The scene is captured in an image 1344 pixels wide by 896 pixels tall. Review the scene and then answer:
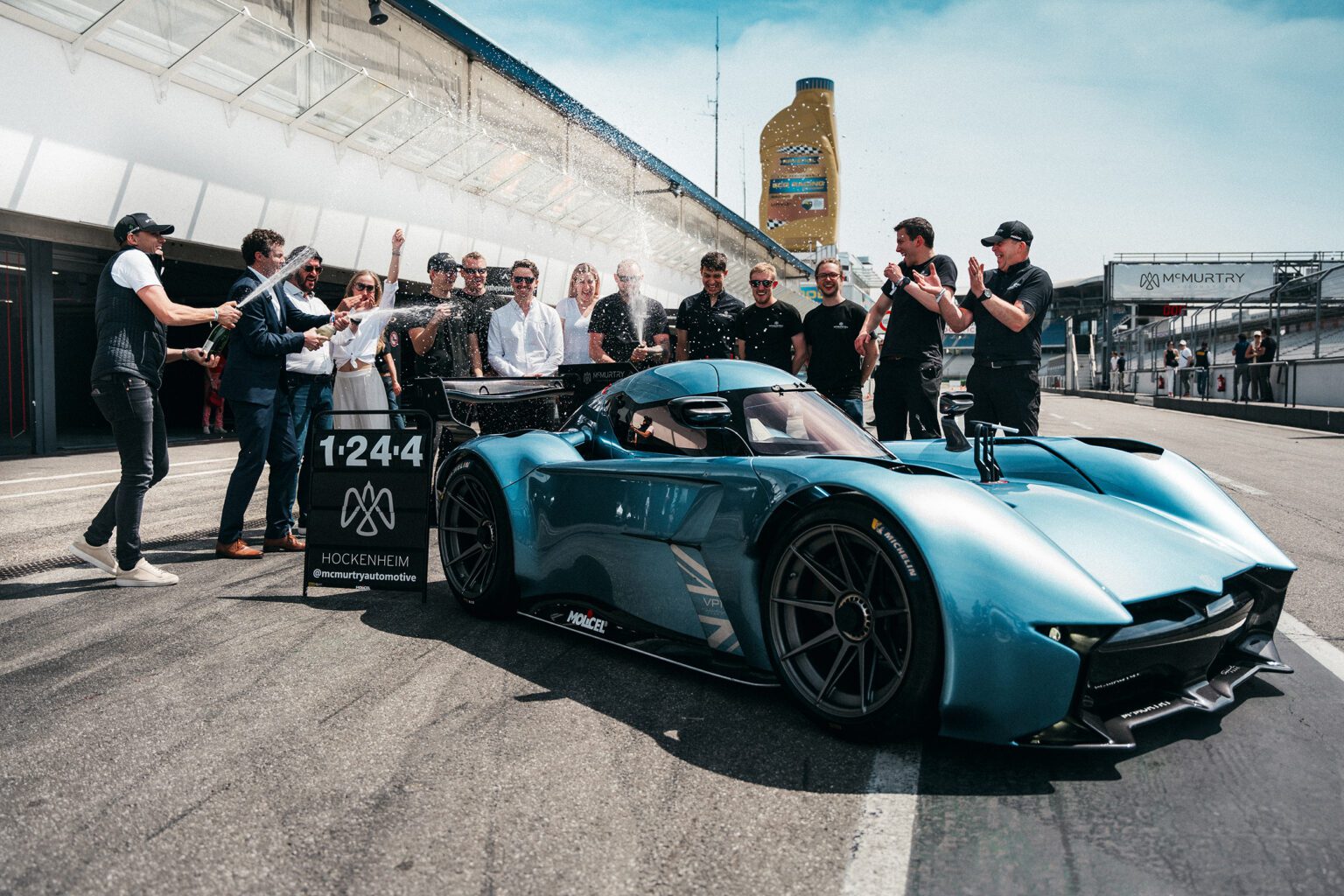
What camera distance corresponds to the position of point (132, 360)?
4.79 m

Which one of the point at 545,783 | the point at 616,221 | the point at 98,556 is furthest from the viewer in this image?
the point at 616,221

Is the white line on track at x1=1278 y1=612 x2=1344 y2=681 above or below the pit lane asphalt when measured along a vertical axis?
above

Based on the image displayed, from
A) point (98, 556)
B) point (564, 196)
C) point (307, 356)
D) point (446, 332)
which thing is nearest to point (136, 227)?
point (307, 356)

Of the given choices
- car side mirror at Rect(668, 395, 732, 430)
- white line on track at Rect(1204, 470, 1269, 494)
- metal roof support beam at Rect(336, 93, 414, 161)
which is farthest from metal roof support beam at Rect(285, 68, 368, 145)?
car side mirror at Rect(668, 395, 732, 430)

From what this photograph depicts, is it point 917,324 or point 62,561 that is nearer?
point 62,561

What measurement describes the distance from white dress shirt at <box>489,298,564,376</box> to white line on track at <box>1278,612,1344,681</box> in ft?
16.0

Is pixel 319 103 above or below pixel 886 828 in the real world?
above

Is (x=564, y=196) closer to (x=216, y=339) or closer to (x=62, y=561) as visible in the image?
(x=216, y=339)

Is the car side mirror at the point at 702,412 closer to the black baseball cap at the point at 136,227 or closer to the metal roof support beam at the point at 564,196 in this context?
the black baseball cap at the point at 136,227

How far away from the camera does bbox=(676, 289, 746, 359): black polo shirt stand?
688cm

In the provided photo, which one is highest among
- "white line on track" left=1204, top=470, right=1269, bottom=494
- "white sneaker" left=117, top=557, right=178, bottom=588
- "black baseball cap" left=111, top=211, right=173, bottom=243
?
"black baseball cap" left=111, top=211, right=173, bottom=243

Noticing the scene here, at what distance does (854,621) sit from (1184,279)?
218 ft

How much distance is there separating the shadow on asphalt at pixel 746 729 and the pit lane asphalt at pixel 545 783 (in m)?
0.01

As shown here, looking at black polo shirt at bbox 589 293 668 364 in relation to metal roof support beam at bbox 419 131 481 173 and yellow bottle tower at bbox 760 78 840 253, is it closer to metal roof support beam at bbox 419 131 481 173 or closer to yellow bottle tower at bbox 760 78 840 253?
metal roof support beam at bbox 419 131 481 173
